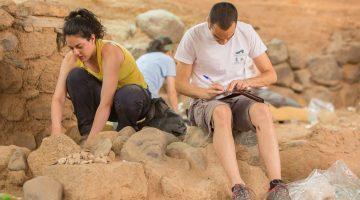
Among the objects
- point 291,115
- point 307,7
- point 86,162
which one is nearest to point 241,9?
point 307,7

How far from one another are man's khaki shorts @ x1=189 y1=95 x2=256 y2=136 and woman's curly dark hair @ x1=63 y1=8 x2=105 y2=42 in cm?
87

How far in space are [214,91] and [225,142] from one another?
1.39 feet

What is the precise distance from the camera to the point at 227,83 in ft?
13.8

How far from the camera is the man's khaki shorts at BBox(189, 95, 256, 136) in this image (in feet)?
12.9

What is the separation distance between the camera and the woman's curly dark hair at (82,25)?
13.6 feet

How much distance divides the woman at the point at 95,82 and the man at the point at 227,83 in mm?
427

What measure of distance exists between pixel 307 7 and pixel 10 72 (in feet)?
23.7

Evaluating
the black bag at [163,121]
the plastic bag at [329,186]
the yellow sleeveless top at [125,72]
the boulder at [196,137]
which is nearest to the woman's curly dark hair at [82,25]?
the yellow sleeveless top at [125,72]

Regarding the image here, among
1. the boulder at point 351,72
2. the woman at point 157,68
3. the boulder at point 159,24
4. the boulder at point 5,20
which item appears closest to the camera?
the boulder at point 5,20

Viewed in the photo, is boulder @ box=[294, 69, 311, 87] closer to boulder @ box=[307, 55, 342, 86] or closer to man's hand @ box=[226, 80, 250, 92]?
boulder @ box=[307, 55, 342, 86]

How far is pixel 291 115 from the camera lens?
8.84 meters

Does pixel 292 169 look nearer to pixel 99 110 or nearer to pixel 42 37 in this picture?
pixel 99 110

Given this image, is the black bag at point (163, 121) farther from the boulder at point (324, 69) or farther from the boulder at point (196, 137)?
the boulder at point (324, 69)

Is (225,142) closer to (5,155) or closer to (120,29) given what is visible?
(5,155)
